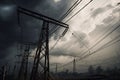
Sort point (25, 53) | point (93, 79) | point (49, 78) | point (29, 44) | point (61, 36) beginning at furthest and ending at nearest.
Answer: point (25, 53), point (29, 44), point (93, 79), point (61, 36), point (49, 78)

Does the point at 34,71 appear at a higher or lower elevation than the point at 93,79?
higher

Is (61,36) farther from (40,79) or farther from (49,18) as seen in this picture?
(40,79)

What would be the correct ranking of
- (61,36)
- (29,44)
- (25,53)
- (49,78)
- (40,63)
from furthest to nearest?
(25,53)
(29,44)
(61,36)
(40,63)
(49,78)

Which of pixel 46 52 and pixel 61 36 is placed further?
pixel 61 36

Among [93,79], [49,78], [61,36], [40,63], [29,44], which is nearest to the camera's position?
[49,78]

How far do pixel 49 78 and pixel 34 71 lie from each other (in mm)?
2432

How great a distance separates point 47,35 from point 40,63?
10.7ft

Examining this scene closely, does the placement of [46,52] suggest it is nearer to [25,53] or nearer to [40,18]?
[40,18]

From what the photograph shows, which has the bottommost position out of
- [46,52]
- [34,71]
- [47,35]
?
[34,71]

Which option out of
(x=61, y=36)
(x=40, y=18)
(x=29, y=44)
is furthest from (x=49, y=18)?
(x=29, y=44)

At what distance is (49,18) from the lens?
52.2ft

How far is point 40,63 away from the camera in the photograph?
15758 millimetres

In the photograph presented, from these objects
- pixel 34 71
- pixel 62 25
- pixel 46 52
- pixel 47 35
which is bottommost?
pixel 34 71

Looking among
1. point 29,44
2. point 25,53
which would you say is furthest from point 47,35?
point 25,53
